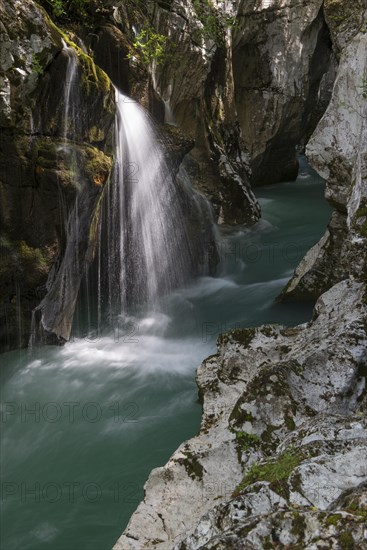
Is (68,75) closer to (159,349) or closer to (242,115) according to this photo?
(159,349)

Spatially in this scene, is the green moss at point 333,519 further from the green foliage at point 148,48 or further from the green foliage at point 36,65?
the green foliage at point 148,48

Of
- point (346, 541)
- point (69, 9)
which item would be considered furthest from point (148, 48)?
point (346, 541)

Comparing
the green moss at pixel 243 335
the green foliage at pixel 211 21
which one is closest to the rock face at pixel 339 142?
the green moss at pixel 243 335

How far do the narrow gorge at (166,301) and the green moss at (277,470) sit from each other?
2 centimetres

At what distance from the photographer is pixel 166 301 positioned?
10398mm

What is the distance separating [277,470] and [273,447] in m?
1.12

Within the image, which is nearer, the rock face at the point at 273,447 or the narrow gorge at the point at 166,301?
the rock face at the point at 273,447

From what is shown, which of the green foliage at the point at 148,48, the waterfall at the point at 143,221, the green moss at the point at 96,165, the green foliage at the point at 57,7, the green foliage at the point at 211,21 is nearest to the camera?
the green moss at the point at 96,165

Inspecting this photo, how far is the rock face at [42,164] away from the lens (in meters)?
6.62

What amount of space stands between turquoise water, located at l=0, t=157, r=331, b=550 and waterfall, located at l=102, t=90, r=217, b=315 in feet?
1.71

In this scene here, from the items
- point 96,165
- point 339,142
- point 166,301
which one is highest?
point 339,142

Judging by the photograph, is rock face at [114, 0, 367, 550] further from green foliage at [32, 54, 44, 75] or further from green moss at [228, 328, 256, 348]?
green foliage at [32, 54, 44, 75]

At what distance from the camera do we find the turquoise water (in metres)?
5.15

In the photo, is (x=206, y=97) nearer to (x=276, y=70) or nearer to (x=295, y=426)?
(x=276, y=70)
